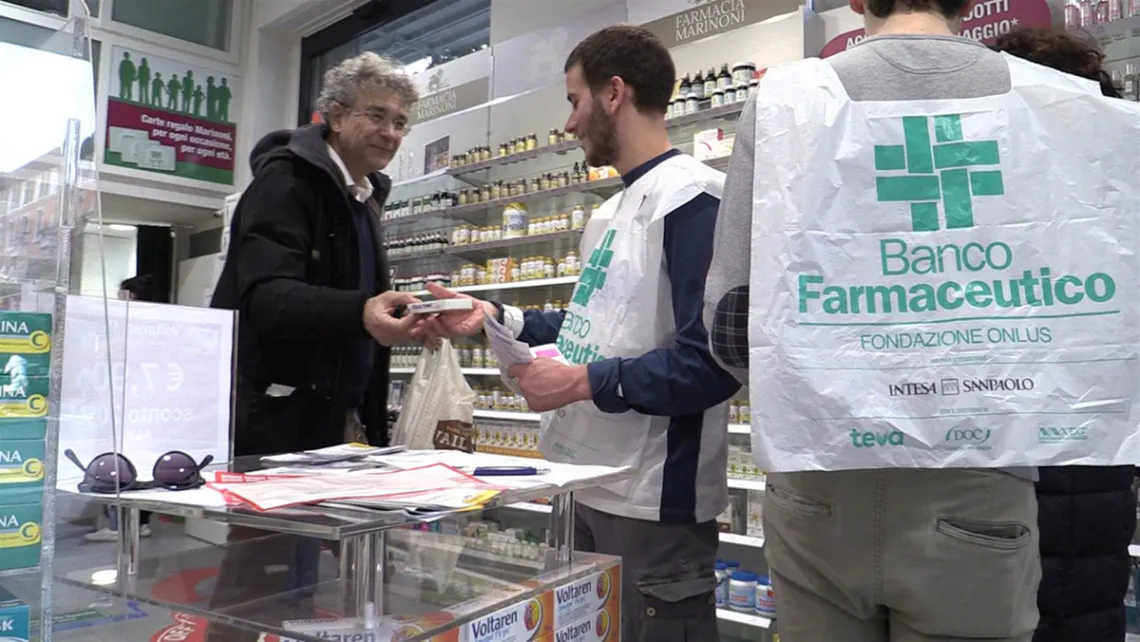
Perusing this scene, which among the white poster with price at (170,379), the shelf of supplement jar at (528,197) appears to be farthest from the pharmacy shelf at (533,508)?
the white poster with price at (170,379)

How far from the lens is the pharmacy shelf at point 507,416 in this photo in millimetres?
4703

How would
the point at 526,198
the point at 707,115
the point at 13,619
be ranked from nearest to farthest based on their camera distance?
the point at 13,619 → the point at 707,115 → the point at 526,198

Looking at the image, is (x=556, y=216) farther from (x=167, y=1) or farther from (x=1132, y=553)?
(x=167, y=1)

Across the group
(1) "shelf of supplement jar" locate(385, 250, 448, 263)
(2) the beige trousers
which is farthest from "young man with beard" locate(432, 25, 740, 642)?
(1) "shelf of supplement jar" locate(385, 250, 448, 263)

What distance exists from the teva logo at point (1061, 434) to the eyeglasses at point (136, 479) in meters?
1.08

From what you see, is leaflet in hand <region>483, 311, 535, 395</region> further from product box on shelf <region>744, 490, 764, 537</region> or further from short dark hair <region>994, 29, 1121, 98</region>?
product box on shelf <region>744, 490, 764, 537</region>

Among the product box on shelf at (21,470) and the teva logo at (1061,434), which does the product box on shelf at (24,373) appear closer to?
the product box on shelf at (21,470)

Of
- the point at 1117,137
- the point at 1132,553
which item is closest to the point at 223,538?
the point at 1117,137

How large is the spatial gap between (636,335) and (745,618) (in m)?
2.48

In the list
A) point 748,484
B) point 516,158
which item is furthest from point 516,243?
point 748,484

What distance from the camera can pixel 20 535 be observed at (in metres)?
0.74

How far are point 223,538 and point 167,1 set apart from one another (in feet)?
22.9

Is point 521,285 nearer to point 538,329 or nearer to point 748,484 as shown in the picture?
point 748,484

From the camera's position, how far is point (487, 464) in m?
1.30
